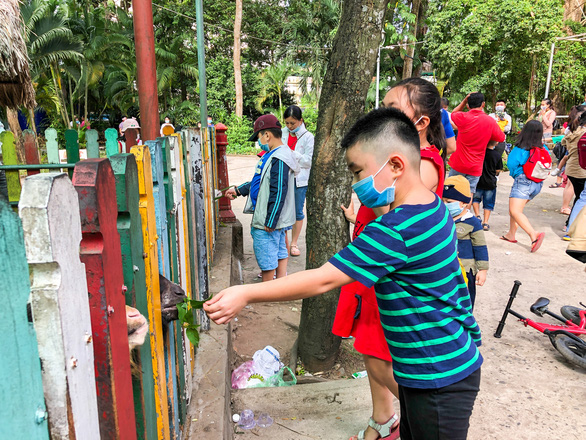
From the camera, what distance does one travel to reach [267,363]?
361 cm

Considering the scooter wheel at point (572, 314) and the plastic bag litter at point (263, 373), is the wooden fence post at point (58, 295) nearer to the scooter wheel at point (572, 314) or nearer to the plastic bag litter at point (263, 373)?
the plastic bag litter at point (263, 373)

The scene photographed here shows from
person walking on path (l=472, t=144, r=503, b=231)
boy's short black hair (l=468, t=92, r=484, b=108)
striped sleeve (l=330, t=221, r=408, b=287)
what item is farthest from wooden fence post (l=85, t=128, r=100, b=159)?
person walking on path (l=472, t=144, r=503, b=231)

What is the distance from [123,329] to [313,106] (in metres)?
26.8

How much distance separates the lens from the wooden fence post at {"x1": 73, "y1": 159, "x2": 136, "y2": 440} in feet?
3.47

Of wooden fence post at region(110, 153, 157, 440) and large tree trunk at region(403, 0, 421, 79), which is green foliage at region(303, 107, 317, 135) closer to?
large tree trunk at region(403, 0, 421, 79)

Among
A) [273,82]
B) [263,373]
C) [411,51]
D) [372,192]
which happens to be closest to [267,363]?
[263,373]

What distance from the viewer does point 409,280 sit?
1.75 m

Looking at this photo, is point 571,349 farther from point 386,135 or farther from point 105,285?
point 105,285

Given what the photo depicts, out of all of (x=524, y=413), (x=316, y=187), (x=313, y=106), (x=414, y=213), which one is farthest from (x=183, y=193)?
(x=313, y=106)

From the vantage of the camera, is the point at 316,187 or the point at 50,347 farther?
the point at 316,187

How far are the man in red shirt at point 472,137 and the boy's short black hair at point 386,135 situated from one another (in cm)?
489

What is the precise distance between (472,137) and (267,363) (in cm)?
448

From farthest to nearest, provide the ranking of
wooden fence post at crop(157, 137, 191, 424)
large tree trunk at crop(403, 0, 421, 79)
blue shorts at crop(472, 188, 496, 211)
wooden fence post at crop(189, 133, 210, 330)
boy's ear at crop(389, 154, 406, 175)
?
large tree trunk at crop(403, 0, 421, 79)
blue shorts at crop(472, 188, 496, 211)
wooden fence post at crop(189, 133, 210, 330)
wooden fence post at crop(157, 137, 191, 424)
boy's ear at crop(389, 154, 406, 175)

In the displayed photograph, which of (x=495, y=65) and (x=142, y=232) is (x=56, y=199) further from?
(x=495, y=65)
